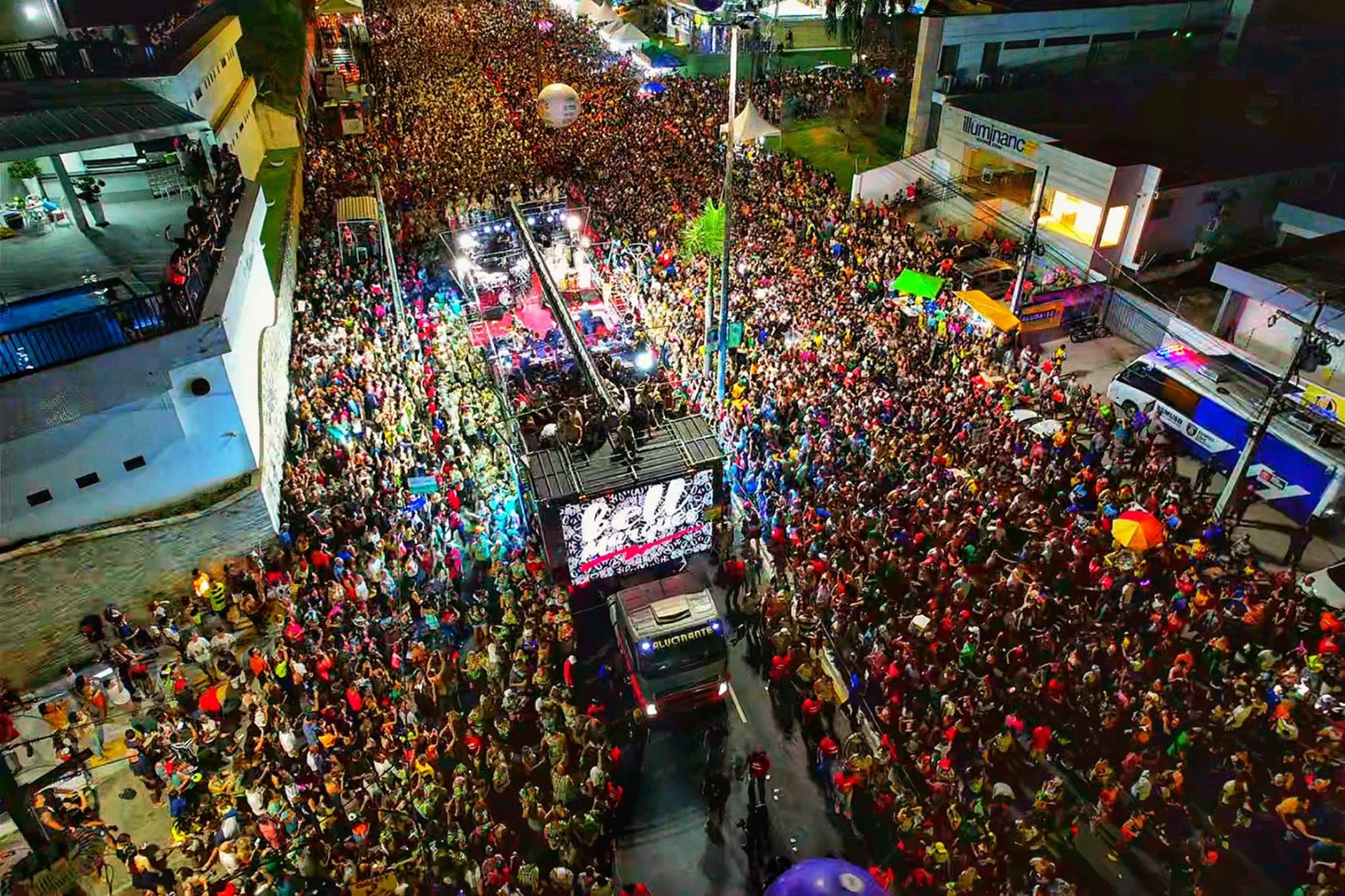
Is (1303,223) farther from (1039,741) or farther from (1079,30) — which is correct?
(1039,741)

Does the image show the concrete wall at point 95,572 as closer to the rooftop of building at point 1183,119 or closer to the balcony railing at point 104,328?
the balcony railing at point 104,328

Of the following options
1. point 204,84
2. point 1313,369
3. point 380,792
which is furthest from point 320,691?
point 1313,369

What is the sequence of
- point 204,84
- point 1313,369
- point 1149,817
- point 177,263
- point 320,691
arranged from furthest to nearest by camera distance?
point 204,84
point 1313,369
point 177,263
point 320,691
point 1149,817

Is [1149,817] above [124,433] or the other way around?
the other way around

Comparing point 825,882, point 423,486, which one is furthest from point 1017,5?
point 825,882

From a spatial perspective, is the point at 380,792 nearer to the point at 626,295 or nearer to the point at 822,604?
the point at 822,604

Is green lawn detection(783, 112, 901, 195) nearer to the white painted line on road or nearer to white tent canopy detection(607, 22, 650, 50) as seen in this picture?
white tent canopy detection(607, 22, 650, 50)
